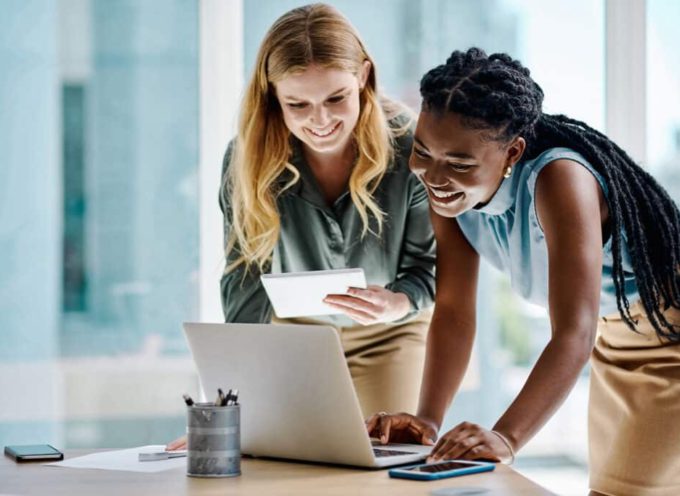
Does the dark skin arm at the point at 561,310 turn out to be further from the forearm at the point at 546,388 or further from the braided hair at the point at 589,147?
the braided hair at the point at 589,147

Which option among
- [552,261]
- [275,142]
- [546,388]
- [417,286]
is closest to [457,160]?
[552,261]

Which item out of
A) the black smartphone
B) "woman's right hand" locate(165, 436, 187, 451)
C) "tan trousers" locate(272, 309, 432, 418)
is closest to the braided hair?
"tan trousers" locate(272, 309, 432, 418)

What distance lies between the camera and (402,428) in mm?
1880

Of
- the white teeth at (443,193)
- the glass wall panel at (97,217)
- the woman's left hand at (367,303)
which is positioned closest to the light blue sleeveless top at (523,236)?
the white teeth at (443,193)

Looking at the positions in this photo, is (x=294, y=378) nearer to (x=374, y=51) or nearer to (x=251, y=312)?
(x=251, y=312)

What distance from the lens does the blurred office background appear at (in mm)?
3248

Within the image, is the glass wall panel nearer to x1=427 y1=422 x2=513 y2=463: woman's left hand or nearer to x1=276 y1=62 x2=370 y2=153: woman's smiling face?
x1=276 y1=62 x2=370 y2=153: woman's smiling face

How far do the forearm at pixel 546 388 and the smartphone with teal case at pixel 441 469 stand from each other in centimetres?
10

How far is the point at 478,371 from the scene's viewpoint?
3449 millimetres

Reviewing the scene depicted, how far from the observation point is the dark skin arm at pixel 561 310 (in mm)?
1664

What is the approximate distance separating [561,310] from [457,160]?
0.31 meters

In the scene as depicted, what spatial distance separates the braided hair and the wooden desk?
51 centimetres

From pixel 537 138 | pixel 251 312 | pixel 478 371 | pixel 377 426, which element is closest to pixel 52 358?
pixel 251 312

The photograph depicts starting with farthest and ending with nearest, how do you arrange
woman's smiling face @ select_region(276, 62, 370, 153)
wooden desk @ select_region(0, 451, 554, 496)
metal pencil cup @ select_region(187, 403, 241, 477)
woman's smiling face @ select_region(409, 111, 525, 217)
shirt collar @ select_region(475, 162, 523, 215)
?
woman's smiling face @ select_region(276, 62, 370, 153)
shirt collar @ select_region(475, 162, 523, 215)
woman's smiling face @ select_region(409, 111, 525, 217)
metal pencil cup @ select_region(187, 403, 241, 477)
wooden desk @ select_region(0, 451, 554, 496)
